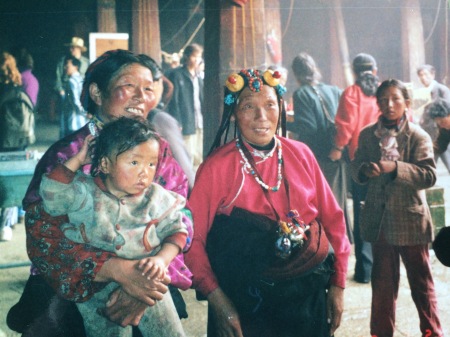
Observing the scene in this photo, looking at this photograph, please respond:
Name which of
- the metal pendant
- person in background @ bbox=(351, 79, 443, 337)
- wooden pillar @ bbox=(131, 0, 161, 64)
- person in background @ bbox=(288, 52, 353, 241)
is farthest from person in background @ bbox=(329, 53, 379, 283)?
the metal pendant

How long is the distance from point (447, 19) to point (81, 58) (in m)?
3.42

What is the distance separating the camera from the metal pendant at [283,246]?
1997mm

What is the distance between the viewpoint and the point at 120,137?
179cm

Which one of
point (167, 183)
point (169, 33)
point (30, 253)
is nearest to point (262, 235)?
point (167, 183)

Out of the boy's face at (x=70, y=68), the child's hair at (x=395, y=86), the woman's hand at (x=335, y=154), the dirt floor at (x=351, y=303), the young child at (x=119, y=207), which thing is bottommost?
the dirt floor at (x=351, y=303)

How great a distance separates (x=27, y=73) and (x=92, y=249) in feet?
9.18

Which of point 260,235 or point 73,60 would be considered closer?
point 260,235

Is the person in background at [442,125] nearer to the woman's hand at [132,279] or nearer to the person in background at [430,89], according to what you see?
the person in background at [430,89]

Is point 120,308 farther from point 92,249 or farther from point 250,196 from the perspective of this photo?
point 250,196

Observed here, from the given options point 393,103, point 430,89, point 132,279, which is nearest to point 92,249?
point 132,279

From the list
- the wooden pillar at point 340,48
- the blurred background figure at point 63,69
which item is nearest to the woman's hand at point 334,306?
the wooden pillar at point 340,48

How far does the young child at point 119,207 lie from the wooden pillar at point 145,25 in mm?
1770

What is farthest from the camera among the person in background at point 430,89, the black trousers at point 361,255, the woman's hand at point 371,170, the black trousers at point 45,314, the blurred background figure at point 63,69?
the blurred background figure at point 63,69

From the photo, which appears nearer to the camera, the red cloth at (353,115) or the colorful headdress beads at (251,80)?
the colorful headdress beads at (251,80)
